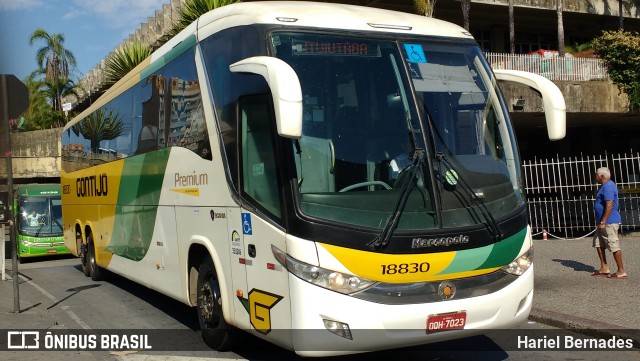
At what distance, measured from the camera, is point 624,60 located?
2233 cm

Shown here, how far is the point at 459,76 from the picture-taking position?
20.6 ft

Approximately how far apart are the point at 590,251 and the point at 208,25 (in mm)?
10879

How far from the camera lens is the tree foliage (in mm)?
21844

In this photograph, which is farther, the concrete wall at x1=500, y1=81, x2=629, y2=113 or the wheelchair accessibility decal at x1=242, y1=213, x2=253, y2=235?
the concrete wall at x1=500, y1=81, x2=629, y2=113

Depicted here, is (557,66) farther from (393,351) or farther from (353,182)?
(353,182)

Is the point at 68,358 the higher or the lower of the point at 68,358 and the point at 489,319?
the lower

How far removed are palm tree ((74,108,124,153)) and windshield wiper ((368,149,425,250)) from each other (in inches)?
256

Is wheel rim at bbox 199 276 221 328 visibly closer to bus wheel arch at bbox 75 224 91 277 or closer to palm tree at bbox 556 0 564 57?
bus wheel arch at bbox 75 224 91 277

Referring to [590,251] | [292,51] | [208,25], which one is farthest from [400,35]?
[590,251]

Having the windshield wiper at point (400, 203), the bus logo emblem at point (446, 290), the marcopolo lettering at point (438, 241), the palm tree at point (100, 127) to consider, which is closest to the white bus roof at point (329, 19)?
the windshield wiper at point (400, 203)

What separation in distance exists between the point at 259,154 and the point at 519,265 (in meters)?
2.52

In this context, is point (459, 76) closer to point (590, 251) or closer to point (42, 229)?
point (590, 251)

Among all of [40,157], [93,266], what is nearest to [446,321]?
[93,266]

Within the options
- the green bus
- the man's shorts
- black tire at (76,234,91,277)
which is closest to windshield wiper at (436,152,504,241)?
the man's shorts
